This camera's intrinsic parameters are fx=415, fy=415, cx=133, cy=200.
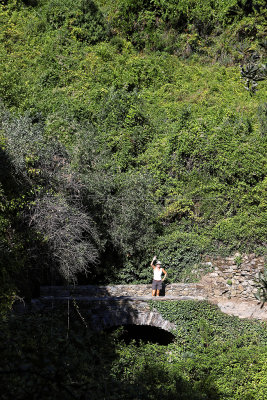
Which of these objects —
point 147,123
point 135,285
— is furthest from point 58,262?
point 147,123

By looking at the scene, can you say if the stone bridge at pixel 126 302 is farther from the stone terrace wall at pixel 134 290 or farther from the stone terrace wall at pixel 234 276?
the stone terrace wall at pixel 234 276

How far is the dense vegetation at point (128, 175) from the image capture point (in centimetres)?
877

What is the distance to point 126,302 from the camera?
1132cm

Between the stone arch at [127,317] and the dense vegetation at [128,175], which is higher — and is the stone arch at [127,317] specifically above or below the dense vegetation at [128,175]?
below

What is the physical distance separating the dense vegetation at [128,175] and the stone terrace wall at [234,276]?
39cm

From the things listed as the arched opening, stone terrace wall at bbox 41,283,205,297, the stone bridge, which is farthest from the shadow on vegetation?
the arched opening

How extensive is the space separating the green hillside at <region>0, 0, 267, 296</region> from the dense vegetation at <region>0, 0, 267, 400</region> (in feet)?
0.19

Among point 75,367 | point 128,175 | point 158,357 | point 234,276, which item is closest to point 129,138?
point 128,175

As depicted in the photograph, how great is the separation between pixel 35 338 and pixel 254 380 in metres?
5.64

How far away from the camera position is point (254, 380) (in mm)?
9453

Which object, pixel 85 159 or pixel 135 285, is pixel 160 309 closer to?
pixel 135 285

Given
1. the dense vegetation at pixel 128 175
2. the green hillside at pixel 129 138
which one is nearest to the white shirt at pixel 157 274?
the dense vegetation at pixel 128 175

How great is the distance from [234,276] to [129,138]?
247 inches

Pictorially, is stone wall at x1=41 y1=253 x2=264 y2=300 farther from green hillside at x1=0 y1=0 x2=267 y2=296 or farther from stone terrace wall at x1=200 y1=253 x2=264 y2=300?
green hillside at x1=0 y1=0 x2=267 y2=296
